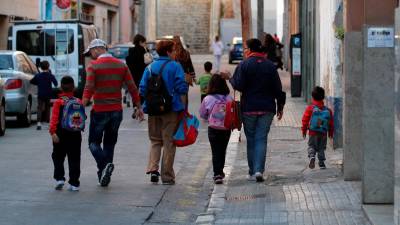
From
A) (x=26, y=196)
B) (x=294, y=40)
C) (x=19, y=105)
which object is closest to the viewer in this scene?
(x=26, y=196)

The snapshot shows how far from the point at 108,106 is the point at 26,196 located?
1572 mm

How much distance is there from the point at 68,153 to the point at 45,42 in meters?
17.6

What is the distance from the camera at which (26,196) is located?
1145cm

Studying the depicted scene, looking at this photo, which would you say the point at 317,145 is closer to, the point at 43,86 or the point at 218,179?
the point at 218,179

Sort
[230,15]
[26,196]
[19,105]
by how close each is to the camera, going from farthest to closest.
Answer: [230,15]
[19,105]
[26,196]

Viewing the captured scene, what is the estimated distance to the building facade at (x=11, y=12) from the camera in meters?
39.3

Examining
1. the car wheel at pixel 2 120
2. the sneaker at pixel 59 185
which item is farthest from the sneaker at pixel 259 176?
the car wheel at pixel 2 120

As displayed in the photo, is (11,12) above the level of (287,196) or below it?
above

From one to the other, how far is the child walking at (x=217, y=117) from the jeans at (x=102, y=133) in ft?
3.83

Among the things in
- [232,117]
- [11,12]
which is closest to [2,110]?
[232,117]

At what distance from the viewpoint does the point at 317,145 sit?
1324 centimetres

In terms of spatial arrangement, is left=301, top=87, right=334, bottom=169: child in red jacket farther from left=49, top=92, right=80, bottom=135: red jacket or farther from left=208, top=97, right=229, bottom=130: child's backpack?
left=49, top=92, right=80, bottom=135: red jacket

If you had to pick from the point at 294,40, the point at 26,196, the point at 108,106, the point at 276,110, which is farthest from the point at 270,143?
the point at 294,40

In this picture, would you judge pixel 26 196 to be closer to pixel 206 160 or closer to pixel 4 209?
pixel 4 209
